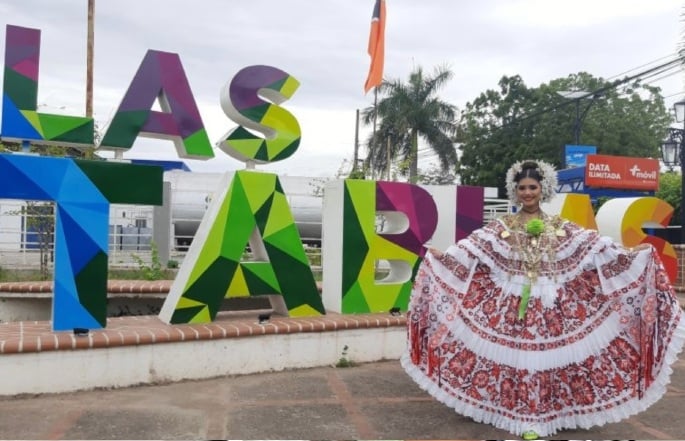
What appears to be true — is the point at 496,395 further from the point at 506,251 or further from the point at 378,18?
the point at 378,18

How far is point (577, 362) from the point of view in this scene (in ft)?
14.3

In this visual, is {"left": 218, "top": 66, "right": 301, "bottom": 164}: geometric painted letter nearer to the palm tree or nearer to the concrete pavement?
the concrete pavement

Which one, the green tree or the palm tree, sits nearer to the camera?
the palm tree

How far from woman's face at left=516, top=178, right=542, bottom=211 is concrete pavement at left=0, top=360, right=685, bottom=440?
1493 millimetres

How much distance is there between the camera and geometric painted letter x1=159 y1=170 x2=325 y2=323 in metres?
6.27

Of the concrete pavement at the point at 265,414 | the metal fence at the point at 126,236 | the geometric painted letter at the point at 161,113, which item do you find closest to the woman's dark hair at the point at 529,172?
the concrete pavement at the point at 265,414

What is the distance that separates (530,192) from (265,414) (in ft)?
7.77

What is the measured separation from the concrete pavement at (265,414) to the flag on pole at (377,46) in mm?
5058

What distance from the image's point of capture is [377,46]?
33.2ft

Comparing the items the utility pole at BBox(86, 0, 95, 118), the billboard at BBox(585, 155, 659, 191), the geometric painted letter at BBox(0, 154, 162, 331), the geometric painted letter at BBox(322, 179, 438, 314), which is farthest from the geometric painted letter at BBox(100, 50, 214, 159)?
the billboard at BBox(585, 155, 659, 191)

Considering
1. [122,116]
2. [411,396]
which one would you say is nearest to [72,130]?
[122,116]

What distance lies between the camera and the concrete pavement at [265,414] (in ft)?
14.2

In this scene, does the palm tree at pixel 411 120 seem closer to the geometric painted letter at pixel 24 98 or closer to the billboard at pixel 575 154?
the billboard at pixel 575 154

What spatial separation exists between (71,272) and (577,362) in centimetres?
398
